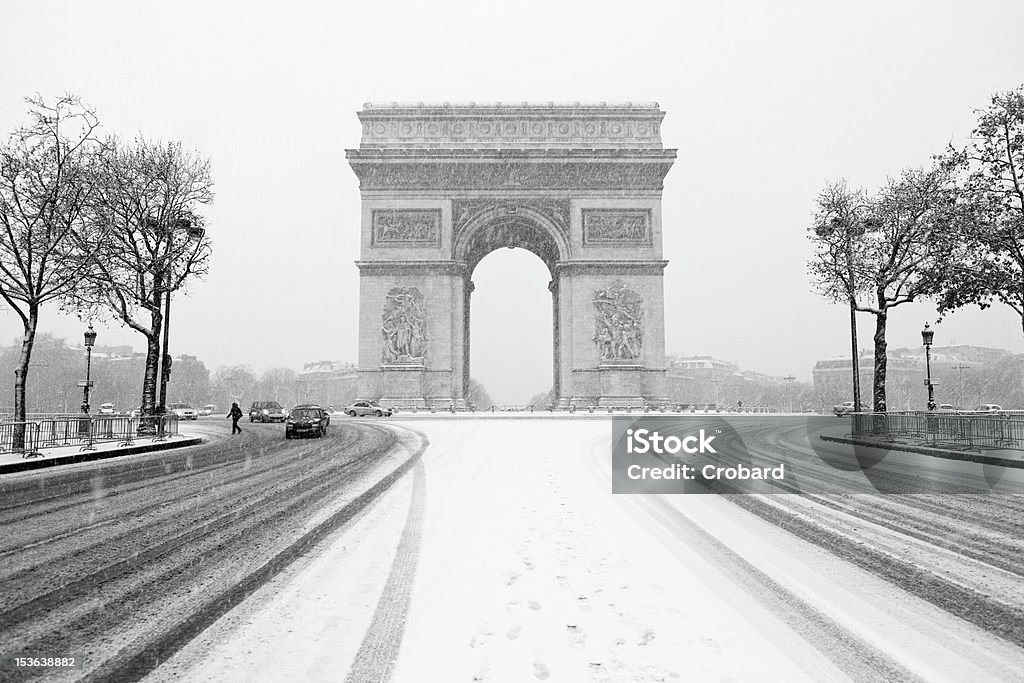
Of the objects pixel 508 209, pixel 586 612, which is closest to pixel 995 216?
pixel 586 612

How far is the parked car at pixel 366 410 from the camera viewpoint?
1437 inches

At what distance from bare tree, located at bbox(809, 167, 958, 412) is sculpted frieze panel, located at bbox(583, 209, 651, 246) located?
1602 cm

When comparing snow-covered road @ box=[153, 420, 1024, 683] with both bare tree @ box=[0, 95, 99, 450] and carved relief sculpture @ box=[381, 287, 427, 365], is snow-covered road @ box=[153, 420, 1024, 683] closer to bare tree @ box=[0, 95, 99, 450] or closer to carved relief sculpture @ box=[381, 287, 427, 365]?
bare tree @ box=[0, 95, 99, 450]

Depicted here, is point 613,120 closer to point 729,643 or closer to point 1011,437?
point 1011,437

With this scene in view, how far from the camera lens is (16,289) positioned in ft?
56.6

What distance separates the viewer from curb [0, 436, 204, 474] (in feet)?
43.1

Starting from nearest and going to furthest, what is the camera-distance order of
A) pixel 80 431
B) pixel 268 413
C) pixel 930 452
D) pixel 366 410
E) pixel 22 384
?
pixel 930 452 → pixel 22 384 → pixel 80 431 → pixel 366 410 → pixel 268 413

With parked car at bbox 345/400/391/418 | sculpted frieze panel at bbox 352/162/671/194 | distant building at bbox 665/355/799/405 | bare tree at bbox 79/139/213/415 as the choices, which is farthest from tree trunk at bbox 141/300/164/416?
distant building at bbox 665/355/799/405

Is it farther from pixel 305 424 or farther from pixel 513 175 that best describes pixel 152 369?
pixel 513 175

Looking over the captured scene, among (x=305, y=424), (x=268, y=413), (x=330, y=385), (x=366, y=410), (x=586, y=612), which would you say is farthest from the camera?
(x=330, y=385)

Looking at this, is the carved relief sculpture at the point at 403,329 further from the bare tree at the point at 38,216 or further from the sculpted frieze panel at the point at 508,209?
the bare tree at the point at 38,216

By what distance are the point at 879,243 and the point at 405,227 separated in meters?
26.2

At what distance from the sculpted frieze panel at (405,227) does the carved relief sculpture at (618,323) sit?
10.7 meters

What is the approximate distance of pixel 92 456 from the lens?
1552cm
